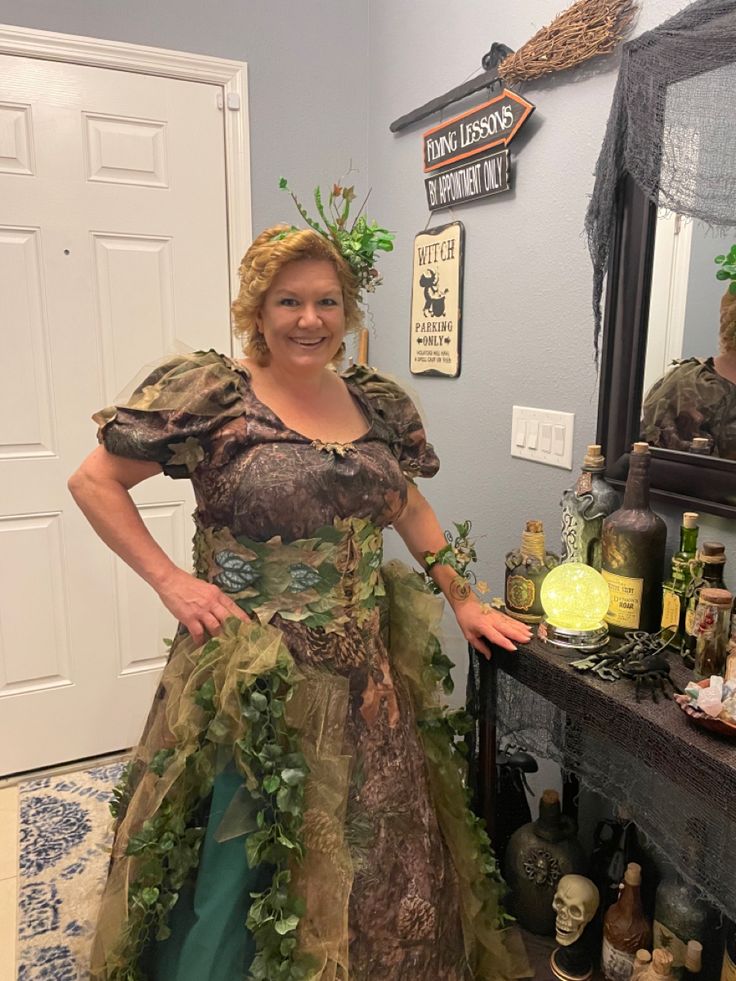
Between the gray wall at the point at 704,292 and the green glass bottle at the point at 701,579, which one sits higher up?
the gray wall at the point at 704,292

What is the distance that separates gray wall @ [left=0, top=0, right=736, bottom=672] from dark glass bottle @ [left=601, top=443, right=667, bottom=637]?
0.13 m

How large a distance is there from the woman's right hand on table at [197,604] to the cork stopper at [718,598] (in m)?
0.72

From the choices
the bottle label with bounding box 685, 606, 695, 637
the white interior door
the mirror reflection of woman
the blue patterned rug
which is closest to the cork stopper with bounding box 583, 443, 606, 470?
the mirror reflection of woman

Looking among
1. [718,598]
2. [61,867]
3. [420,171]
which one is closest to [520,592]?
[718,598]

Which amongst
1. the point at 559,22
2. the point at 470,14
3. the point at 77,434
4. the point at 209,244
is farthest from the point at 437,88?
the point at 77,434

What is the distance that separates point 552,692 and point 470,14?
1.61 metres

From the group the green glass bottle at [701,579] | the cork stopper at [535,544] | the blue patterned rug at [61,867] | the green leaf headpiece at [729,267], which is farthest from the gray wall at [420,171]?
the blue patterned rug at [61,867]

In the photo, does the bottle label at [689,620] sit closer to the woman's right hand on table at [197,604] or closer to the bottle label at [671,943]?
the bottle label at [671,943]

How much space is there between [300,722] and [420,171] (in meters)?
1.58

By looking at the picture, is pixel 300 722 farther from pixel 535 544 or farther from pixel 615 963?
pixel 615 963

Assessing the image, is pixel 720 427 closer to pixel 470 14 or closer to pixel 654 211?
pixel 654 211

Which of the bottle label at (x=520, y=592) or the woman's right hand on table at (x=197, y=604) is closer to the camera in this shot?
the woman's right hand on table at (x=197, y=604)

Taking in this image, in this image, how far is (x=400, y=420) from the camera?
1.47m

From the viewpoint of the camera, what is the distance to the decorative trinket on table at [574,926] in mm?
1358
